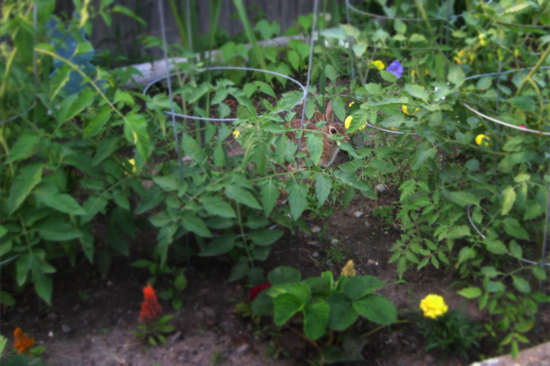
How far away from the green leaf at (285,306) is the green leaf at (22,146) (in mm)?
859

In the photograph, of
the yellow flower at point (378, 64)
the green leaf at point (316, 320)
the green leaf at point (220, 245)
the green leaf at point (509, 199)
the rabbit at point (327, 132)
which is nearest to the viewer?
the green leaf at point (509, 199)

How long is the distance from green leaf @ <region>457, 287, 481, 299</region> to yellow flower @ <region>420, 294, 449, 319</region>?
0.21 feet

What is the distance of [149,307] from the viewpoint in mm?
1516

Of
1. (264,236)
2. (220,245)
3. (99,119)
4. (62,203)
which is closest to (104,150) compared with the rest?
(99,119)

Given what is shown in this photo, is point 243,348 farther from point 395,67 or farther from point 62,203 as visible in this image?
point 395,67

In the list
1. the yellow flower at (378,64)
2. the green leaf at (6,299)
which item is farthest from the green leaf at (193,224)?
the yellow flower at (378,64)

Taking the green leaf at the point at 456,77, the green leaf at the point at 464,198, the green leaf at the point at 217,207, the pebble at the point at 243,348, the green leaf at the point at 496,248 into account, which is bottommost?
the pebble at the point at 243,348

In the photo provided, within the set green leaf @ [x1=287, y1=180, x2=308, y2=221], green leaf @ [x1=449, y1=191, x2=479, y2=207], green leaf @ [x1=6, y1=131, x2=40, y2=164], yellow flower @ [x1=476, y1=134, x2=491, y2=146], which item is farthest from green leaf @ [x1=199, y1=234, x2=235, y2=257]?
yellow flower @ [x1=476, y1=134, x2=491, y2=146]

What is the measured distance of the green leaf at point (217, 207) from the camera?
1.54 m

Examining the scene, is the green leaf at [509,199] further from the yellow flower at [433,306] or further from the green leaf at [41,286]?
the green leaf at [41,286]

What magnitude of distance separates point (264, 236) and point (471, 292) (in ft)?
2.29

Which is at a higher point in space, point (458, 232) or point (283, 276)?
point (458, 232)

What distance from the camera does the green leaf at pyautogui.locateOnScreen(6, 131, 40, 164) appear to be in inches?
55.6

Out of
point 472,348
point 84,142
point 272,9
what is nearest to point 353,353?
point 472,348
